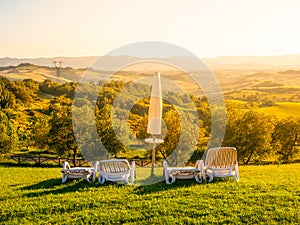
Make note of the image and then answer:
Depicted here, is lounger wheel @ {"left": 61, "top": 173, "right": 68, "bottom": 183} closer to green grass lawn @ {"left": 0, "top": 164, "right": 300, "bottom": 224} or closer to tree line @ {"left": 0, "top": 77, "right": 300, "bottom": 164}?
green grass lawn @ {"left": 0, "top": 164, "right": 300, "bottom": 224}

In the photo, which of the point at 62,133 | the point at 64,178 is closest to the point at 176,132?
the point at 62,133

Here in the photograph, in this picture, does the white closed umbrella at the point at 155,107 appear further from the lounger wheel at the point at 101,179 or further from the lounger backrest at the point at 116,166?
the lounger wheel at the point at 101,179

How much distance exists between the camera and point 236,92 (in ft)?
172

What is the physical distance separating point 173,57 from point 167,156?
10384mm

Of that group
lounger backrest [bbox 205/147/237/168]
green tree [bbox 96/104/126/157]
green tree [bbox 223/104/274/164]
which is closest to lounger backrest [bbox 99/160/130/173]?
lounger backrest [bbox 205/147/237/168]

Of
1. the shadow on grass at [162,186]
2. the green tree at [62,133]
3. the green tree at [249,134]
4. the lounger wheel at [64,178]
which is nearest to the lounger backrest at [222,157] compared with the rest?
the shadow on grass at [162,186]

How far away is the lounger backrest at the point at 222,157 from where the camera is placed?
9422 mm

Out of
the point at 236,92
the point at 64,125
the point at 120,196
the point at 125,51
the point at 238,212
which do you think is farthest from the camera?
the point at 236,92

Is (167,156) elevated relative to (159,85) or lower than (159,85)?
lower

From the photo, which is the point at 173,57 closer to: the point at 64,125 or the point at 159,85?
the point at 159,85

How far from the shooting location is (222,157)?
377 inches

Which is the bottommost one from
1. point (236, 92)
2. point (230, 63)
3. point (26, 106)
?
point (26, 106)

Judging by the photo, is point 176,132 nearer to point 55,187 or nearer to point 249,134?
point 249,134

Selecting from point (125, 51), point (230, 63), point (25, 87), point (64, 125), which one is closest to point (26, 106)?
point (25, 87)
